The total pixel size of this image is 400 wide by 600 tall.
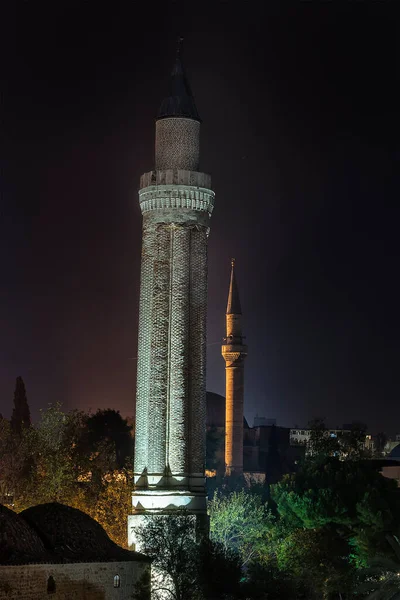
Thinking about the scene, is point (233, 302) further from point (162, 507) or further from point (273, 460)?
point (162, 507)

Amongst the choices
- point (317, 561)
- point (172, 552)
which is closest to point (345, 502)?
point (317, 561)

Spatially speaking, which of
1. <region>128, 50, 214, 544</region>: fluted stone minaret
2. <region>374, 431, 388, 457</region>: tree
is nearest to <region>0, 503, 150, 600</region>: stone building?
<region>128, 50, 214, 544</region>: fluted stone minaret

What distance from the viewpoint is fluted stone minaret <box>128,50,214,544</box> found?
99.4ft

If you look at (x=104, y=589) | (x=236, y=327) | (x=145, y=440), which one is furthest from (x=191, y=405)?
(x=236, y=327)

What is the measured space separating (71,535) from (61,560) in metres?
1.94

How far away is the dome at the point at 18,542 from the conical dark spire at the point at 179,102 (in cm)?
1221

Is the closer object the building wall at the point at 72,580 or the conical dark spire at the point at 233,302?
the building wall at the point at 72,580

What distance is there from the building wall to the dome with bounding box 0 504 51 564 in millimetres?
260

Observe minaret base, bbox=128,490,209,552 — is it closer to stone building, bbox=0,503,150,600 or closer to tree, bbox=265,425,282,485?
stone building, bbox=0,503,150,600

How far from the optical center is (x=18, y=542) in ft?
78.9

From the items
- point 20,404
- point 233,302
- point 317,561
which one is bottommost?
point 317,561

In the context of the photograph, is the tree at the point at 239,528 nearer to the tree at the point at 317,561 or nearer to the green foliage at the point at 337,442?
the tree at the point at 317,561

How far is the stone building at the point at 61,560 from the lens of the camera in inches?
911

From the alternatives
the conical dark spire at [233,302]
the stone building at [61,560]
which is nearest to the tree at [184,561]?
the stone building at [61,560]
